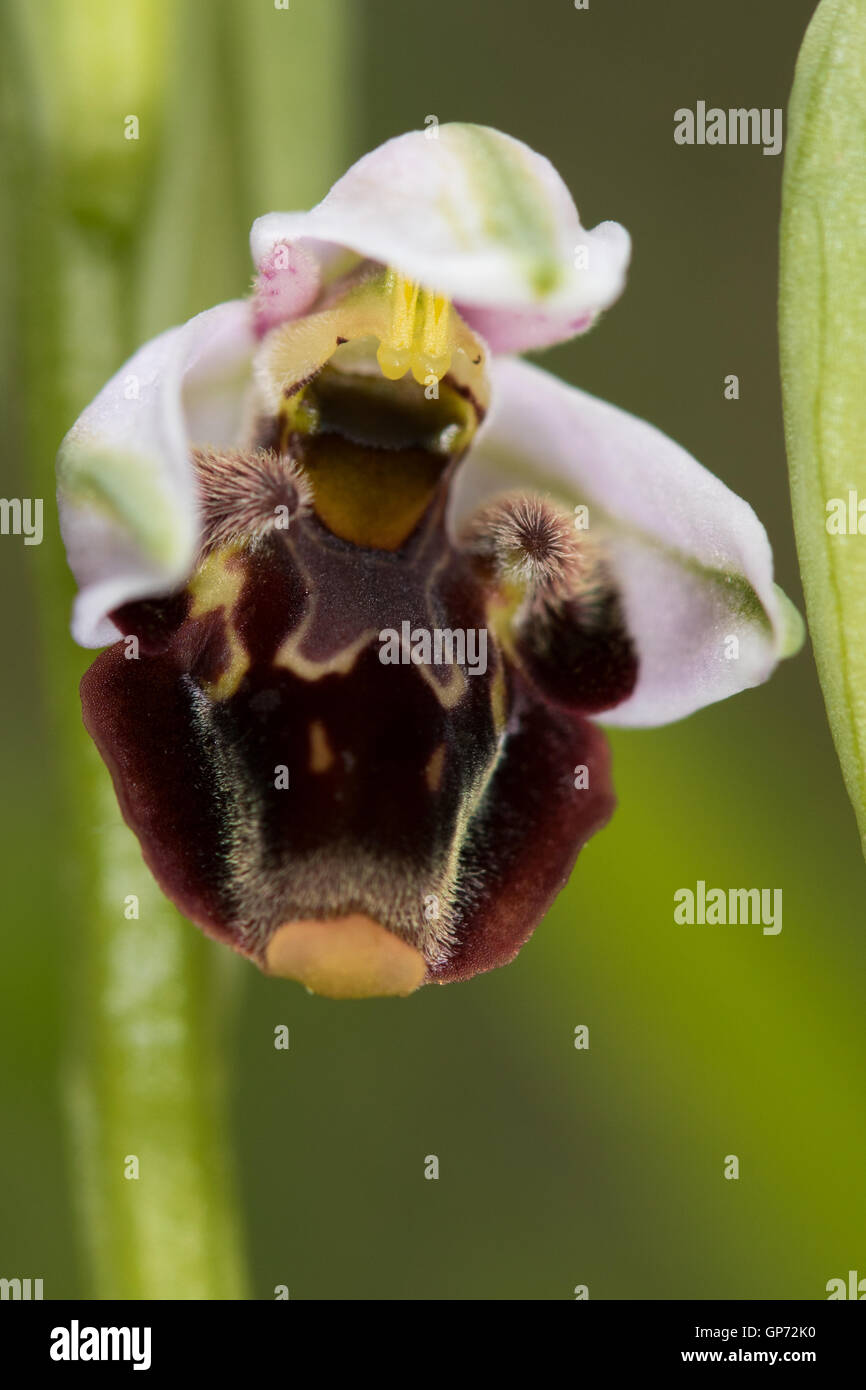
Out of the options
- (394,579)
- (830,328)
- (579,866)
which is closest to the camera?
(830,328)

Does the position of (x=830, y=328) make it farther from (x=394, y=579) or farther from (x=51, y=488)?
(x=51, y=488)

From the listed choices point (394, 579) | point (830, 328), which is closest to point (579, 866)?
point (394, 579)

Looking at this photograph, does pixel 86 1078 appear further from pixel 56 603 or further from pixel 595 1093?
pixel 595 1093

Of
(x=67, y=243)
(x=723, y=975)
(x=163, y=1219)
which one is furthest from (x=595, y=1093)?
(x=67, y=243)

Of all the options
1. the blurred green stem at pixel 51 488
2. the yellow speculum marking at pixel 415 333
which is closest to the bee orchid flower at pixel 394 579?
the yellow speculum marking at pixel 415 333

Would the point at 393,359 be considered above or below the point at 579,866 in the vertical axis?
above

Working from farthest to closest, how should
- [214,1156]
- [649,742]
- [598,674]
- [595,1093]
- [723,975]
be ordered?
[595,1093]
[649,742]
[723,975]
[214,1156]
[598,674]

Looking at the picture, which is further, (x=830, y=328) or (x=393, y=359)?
(x=393, y=359)

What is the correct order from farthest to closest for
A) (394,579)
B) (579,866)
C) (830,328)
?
1. (579,866)
2. (394,579)
3. (830,328)
